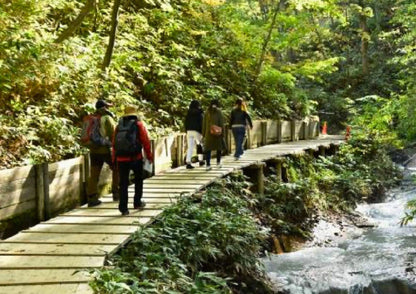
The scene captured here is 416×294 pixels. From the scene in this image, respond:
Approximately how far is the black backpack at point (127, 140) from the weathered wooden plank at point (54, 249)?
1.91 meters

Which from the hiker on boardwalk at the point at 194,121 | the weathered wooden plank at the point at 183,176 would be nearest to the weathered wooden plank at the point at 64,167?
the weathered wooden plank at the point at 183,176

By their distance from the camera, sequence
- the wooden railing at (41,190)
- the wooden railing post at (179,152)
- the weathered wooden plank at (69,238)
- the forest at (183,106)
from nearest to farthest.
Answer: the weathered wooden plank at (69,238)
the wooden railing at (41,190)
the forest at (183,106)
the wooden railing post at (179,152)

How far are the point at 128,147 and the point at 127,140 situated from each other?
11 centimetres

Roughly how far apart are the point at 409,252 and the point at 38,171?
842 centimetres

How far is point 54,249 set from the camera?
237 inches

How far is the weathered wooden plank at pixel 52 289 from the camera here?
461 centimetres

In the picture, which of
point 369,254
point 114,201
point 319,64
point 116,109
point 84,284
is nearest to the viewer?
point 84,284

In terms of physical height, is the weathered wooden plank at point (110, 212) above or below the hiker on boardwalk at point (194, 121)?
below

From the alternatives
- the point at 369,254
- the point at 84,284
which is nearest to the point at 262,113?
the point at 369,254

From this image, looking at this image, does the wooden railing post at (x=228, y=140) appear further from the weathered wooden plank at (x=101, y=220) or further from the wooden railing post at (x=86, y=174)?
the weathered wooden plank at (x=101, y=220)

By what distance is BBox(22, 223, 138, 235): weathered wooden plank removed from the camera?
268 inches

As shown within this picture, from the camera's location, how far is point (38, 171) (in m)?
7.48

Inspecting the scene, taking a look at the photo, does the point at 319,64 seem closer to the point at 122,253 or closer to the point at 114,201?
the point at 114,201

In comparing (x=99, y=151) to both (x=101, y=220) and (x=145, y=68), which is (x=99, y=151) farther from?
(x=145, y=68)
